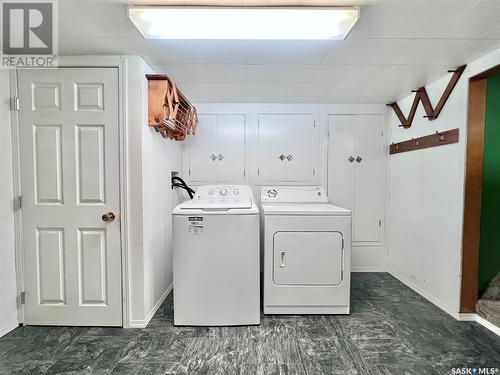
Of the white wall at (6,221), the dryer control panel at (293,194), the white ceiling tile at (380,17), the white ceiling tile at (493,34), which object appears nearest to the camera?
the white ceiling tile at (380,17)

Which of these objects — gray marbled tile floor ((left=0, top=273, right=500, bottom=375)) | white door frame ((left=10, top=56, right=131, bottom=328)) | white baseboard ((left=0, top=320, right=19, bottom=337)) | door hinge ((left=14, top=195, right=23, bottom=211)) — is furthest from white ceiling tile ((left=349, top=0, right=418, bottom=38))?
white baseboard ((left=0, top=320, right=19, bottom=337))

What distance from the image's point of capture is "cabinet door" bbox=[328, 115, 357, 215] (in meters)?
3.24

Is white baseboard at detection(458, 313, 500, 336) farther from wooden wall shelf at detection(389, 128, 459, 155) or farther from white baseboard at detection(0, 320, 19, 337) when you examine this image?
white baseboard at detection(0, 320, 19, 337)

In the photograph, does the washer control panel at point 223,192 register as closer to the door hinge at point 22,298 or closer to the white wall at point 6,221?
Result: the white wall at point 6,221

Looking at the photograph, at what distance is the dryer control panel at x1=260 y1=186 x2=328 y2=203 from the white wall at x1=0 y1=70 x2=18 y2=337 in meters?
2.32

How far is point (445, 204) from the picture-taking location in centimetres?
236

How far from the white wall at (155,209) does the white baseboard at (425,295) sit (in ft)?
8.87

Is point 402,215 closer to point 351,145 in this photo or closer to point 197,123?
point 351,145

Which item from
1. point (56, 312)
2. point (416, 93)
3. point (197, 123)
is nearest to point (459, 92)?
point (416, 93)

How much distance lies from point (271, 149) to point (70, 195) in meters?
2.17

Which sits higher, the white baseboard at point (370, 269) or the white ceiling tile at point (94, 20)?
the white ceiling tile at point (94, 20)

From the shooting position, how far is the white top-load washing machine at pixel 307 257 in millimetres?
2273

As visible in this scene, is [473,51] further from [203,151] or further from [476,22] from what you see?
[203,151]

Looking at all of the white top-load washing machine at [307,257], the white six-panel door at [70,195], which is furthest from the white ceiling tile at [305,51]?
the white six-panel door at [70,195]
